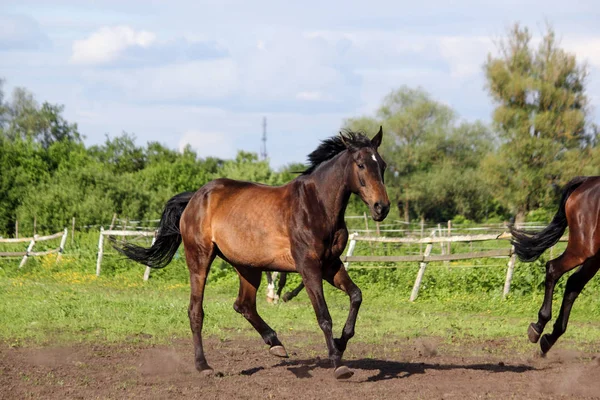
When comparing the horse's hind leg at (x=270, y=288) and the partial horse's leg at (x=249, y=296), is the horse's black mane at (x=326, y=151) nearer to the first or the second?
the partial horse's leg at (x=249, y=296)

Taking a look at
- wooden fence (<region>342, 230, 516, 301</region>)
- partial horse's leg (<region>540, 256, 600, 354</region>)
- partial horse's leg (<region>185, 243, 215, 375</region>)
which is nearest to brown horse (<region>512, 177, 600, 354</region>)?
partial horse's leg (<region>540, 256, 600, 354</region>)

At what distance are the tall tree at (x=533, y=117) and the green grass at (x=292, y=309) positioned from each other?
2714 cm

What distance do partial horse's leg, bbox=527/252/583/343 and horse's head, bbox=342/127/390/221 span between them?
120 inches

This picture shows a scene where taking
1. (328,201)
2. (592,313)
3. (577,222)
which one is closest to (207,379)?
(328,201)

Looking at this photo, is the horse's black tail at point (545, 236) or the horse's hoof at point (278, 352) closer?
the horse's hoof at point (278, 352)

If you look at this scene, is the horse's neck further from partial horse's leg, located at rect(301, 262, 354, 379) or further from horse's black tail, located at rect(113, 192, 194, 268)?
horse's black tail, located at rect(113, 192, 194, 268)

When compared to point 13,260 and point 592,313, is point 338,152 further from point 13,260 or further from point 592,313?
point 13,260

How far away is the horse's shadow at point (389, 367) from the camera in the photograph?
25.0ft

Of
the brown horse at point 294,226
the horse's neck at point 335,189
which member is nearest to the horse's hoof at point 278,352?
the brown horse at point 294,226

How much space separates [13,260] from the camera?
22953 mm

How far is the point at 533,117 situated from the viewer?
42.0 m

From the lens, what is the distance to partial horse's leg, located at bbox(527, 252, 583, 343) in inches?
352

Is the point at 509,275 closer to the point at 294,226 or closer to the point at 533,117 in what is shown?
the point at 294,226

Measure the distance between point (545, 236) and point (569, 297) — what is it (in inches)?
39.5
